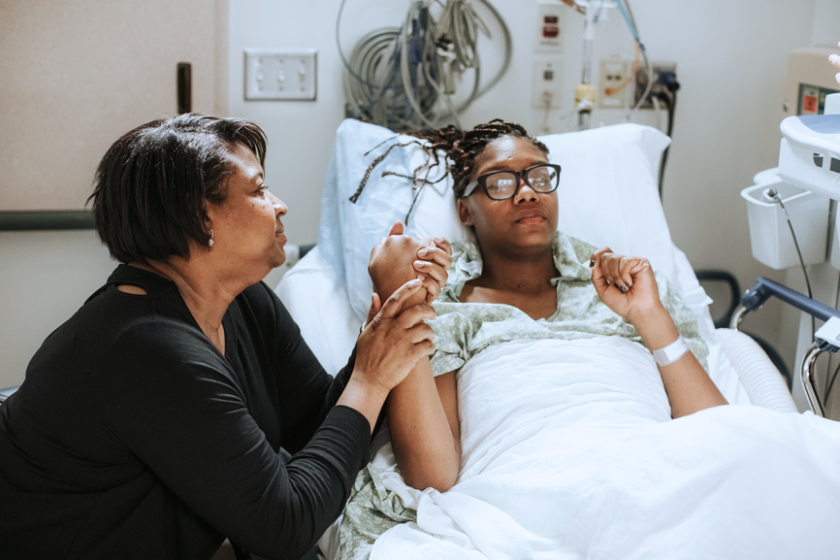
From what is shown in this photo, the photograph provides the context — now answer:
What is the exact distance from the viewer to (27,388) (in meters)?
1.01

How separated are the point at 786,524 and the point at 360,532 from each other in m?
0.70

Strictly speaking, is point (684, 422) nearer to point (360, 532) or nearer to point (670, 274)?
point (360, 532)

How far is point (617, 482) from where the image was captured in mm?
1072

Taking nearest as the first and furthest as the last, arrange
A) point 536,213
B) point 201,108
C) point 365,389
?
point 365,389 < point 536,213 < point 201,108

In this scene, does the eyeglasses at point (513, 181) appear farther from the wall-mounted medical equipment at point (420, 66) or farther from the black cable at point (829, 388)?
the black cable at point (829, 388)

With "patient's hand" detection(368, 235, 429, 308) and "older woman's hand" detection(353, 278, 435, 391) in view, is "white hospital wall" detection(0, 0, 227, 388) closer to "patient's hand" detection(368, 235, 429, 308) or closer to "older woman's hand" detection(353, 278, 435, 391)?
"patient's hand" detection(368, 235, 429, 308)

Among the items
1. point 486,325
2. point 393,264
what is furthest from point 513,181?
point 393,264

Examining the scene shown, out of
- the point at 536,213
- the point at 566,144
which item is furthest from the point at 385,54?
the point at 536,213

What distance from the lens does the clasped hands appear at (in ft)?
4.10

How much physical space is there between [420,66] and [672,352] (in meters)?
1.20

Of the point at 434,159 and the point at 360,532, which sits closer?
the point at 360,532

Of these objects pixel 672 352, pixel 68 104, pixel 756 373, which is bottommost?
pixel 756 373

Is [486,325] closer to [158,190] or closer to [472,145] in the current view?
[472,145]

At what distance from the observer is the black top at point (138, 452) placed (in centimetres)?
97
